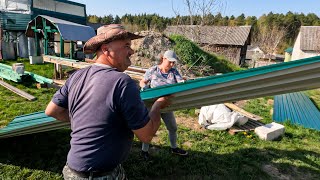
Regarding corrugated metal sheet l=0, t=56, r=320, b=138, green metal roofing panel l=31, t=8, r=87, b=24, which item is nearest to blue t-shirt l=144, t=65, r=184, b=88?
corrugated metal sheet l=0, t=56, r=320, b=138

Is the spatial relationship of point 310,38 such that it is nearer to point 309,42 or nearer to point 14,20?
point 309,42

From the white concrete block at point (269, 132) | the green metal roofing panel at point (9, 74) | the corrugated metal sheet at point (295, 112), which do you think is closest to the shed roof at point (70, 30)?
the green metal roofing panel at point (9, 74)

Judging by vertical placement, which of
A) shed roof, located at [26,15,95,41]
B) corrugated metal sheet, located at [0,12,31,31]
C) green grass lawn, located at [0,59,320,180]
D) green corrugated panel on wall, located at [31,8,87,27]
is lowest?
green grass lawn, located at [0,59,320,180]

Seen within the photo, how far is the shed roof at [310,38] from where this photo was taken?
112ft

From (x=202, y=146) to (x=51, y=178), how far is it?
2973 mm

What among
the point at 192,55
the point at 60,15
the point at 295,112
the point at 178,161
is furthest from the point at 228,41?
the point at 178,161

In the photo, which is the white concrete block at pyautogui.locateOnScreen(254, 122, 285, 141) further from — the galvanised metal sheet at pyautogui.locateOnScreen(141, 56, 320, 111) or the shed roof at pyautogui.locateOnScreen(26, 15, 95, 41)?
the shed roof at pyautogui.locateOnScreen(26, 15, 95, 41)

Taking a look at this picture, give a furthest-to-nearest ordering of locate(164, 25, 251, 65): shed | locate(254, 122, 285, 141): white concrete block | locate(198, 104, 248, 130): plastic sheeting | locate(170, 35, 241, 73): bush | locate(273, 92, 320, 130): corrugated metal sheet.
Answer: locate(164, 25, 251, 65): shed
locate(170, 35, 241, 73): bush
locate(273, 92, 320, 130): corrugated metal sheet
locate(198, 104, 248, 130): plastic sheeting
locate(254, 122, 285, 141): white concrete block

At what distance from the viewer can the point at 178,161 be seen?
4.48m

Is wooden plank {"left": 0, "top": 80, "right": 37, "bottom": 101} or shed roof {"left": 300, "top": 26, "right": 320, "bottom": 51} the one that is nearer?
wooden plank {"left": 0, "top": 80, "right": 37, "bottom": 101}

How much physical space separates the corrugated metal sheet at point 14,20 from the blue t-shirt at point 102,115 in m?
20.6

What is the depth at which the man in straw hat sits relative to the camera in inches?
64.4

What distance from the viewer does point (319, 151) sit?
17.7ft

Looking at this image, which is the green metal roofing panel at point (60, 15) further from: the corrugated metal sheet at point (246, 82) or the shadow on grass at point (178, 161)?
the corrugated metal sheet at point (246, 82)
